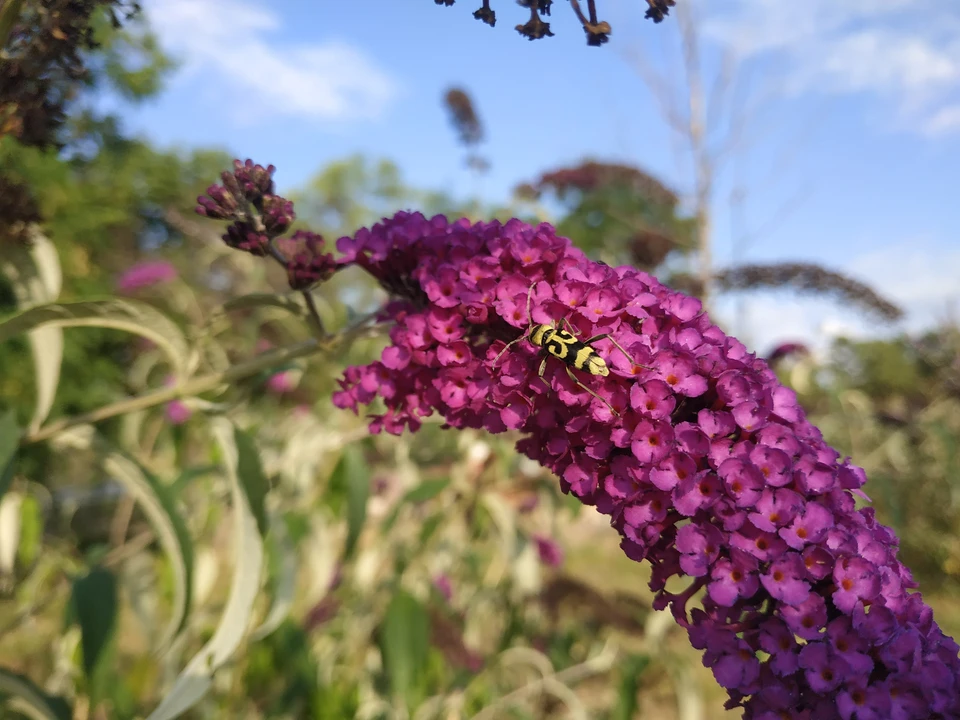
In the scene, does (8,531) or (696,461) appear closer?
(696,461)

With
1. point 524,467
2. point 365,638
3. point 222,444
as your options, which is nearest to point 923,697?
point 222,444

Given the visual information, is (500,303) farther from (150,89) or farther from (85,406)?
(85,406)

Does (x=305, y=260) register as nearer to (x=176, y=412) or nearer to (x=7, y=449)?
(x=7, y=449)

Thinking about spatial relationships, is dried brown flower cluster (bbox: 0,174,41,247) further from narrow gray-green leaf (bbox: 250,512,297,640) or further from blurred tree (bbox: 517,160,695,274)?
blurred tree (bbox: 517,160,695,274)

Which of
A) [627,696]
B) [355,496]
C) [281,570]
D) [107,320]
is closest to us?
[107,320]

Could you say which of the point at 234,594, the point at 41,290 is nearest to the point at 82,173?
the point at 41,290

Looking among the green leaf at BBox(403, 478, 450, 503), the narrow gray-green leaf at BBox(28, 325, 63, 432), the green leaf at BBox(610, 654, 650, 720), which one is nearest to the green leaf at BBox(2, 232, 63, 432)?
the narrow gray-green leaf at BBox(28, 325, 63, 432)
